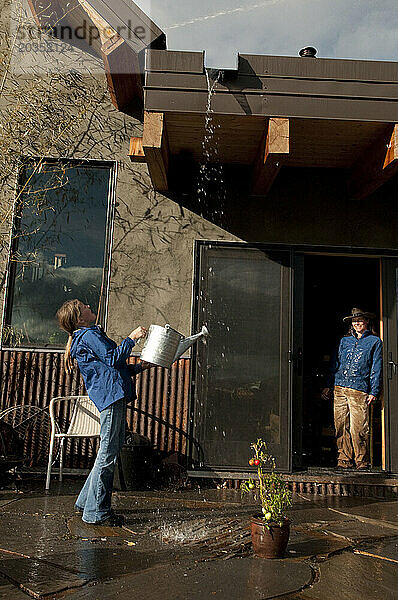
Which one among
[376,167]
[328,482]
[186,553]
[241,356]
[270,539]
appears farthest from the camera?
[241,356]

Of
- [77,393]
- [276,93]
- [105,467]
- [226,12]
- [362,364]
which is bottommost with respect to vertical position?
[105,467]

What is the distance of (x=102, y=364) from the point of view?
12.7 feet

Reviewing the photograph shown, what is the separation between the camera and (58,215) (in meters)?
6.19

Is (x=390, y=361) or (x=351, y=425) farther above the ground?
(x=390, y=361)

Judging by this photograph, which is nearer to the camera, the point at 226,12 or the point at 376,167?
the point at 376,167

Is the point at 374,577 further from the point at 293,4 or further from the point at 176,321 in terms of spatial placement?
the point at 293,4

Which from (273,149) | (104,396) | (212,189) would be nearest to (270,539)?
(104,396)

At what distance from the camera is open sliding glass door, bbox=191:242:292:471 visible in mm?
5734

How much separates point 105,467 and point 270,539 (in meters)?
1.26

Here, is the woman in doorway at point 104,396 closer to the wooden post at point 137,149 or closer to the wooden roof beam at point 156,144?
the wooden roof beam at point 156,144

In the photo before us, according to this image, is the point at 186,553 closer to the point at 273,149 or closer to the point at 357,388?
the point at 273,149

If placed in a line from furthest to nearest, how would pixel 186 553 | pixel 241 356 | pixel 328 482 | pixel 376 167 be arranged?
pixel 241 356 < pixel 328 482 < pixel 376 167 < pixel 186 553

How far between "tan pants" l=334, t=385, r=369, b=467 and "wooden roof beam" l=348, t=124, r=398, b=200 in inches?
80.1

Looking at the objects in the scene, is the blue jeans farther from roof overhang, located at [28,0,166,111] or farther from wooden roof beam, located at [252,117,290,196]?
roof overhang, located at [28,0,166,111]
